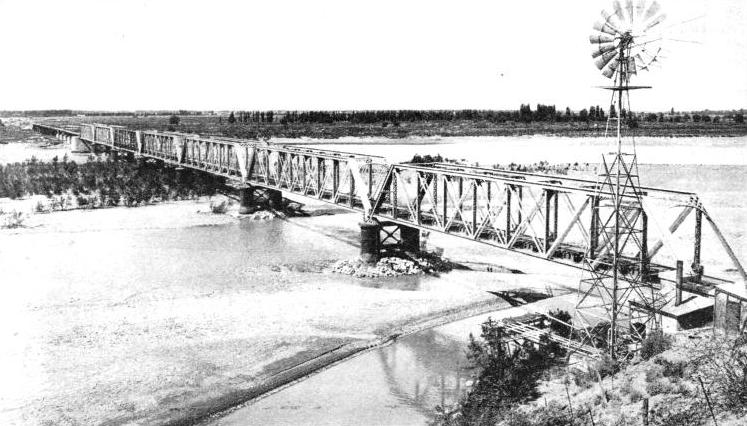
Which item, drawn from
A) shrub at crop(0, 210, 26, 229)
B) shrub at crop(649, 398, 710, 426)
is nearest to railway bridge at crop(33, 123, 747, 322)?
shrub at crop(649, 398, 710, 426)

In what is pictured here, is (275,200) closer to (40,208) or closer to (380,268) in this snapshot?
(40,208)

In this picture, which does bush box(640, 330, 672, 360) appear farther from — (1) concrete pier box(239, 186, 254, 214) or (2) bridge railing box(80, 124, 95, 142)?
(2) bridge railing box(80, 124, 95, 142)

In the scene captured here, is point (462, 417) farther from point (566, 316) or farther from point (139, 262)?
point (139, 262)

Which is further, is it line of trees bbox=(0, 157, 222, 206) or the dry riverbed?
line of trees bbox=(0, 157, 222, 206)

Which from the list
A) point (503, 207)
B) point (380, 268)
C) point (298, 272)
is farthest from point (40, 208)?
point (503, 207)

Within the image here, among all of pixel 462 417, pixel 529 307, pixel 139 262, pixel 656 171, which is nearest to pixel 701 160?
pixel 656 171

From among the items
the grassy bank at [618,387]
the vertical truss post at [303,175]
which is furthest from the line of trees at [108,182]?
the grassy bank at [618,387]

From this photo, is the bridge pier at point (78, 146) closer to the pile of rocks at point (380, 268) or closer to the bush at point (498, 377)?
the pile of rocks at point (380, 268)
